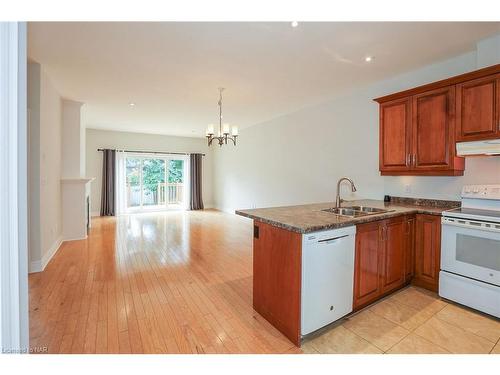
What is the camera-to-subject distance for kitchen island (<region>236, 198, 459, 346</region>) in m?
1.81

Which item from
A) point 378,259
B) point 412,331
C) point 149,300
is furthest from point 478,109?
point 149,300

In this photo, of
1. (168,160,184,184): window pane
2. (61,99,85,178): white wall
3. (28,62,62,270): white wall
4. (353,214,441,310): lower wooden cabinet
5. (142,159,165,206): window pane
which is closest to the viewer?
(353,214,441,310): lower wooden cabinet

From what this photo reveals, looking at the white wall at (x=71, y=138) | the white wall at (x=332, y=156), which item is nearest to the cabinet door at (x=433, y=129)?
the white wall at (x=332, y=156)

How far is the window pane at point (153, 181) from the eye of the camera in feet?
27.0

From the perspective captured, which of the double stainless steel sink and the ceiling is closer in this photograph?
the ceiling

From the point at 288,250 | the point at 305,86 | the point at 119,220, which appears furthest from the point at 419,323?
the point at 119,220

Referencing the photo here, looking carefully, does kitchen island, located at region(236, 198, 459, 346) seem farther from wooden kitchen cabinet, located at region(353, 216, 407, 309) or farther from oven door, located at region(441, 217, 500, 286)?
oven door, located at region(441, 217, 500, 286)

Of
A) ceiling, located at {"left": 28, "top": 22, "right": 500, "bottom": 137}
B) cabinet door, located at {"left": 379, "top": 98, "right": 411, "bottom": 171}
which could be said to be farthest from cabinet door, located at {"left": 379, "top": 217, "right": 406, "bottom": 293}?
ceiling, located at {"left": 28, "top": 22, "right": 500, "bottom": 137}

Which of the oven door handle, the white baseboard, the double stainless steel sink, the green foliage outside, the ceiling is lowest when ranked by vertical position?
the white baseboard

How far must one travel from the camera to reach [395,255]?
254 centimetres

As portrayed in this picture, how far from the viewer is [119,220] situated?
6805mm

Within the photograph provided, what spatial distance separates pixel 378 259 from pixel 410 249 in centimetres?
69

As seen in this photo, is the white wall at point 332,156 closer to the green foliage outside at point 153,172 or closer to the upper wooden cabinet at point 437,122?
the upper wooden cabinet at point 437,122

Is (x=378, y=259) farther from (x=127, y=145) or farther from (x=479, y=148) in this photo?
(x=127, y=145)
